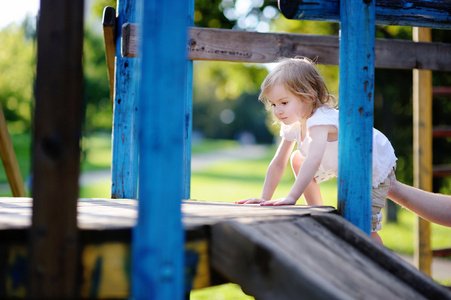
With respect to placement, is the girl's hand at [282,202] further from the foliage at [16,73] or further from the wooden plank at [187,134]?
the foliage at [16,73]

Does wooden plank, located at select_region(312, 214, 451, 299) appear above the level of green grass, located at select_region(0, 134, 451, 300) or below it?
above

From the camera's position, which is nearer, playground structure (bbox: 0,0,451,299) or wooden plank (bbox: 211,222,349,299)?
playground structure (bbox: 0,0,451,299)

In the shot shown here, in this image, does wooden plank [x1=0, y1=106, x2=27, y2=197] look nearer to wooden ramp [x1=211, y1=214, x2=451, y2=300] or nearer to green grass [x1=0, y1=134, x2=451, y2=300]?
green grass [x1=0, y1=134, x2=451, y2=300]

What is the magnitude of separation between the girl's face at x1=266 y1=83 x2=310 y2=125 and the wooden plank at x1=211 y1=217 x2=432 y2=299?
1.02 meters

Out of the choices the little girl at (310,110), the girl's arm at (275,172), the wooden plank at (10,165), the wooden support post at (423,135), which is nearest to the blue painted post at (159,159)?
the little girl at (310,110)

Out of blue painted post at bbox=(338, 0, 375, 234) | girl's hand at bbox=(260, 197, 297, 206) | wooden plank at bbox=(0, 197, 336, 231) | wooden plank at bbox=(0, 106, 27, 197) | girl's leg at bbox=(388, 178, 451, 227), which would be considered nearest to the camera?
wooden plank at bbox=(0, 197, 336, 231)

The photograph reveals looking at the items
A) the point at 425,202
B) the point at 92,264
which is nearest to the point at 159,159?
the point at 92,264

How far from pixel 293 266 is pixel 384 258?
587mm

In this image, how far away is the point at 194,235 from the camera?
5.03 feet

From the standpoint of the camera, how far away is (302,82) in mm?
2666

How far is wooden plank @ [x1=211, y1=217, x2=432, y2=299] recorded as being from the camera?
1.40m

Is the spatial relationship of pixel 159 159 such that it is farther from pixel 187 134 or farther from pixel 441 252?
pixel 441 252

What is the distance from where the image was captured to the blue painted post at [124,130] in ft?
9.74

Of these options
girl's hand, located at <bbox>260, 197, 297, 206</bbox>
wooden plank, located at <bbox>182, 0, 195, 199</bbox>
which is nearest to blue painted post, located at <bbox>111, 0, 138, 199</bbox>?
wooden plank, located at <bbox>182, 0, 195, 199</bbox>
